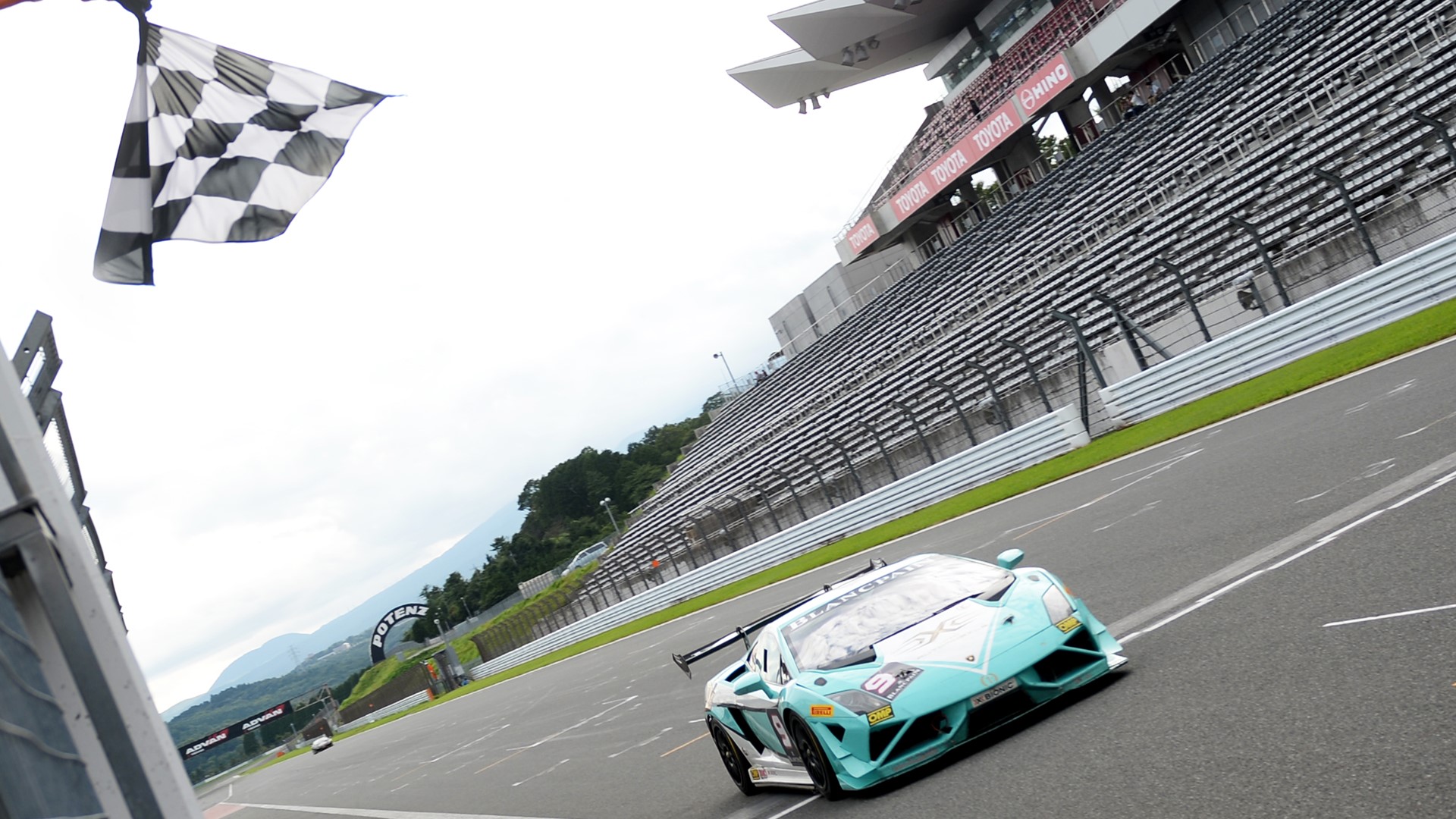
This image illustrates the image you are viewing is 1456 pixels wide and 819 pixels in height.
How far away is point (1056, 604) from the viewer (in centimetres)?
773

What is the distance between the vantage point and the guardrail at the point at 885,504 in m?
25.8

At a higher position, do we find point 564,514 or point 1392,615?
point 564,514

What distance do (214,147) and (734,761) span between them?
5830mm

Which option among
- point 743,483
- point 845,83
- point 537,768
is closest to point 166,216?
point 537,768

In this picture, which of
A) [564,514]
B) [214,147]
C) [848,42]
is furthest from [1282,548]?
[564,514]

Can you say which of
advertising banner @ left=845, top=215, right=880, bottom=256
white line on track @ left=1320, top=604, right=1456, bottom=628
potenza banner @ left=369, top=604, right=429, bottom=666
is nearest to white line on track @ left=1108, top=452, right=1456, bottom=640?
white line on track @ left=1320, top=604, right=1456, bottom=628

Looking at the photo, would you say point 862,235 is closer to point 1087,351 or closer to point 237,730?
point 1087,351

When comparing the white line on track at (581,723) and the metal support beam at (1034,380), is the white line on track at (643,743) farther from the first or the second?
the metal support beam at (1034,380)

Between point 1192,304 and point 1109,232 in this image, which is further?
point 1109,232

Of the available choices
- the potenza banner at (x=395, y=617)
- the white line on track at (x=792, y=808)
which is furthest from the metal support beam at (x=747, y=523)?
the potenza banner at (x=395, y=617)

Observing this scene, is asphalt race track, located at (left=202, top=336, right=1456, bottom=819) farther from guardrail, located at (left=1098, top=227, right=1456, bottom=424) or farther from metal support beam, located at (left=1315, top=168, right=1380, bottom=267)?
metal support beam, located at (left=1315, top=168, right=1380, bottom=267)

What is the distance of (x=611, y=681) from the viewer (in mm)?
24469

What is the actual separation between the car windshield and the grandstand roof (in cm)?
3606

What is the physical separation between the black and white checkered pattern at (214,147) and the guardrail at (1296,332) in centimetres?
1659
